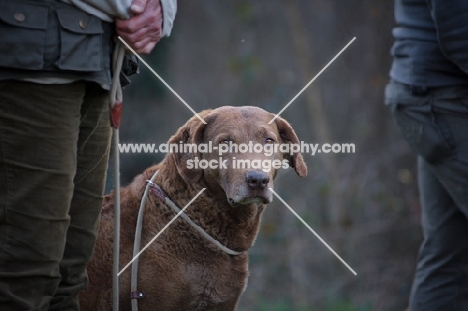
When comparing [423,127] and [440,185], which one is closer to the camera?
[423,127]

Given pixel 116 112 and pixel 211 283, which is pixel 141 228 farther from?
pixel 116 112

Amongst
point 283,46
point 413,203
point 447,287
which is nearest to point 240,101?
point 283,46

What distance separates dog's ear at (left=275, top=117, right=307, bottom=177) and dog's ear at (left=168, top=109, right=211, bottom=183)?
0.38m

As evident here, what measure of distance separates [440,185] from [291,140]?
2.87ft

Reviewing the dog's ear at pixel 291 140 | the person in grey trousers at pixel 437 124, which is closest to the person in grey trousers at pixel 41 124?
the dog's ear at pixel 291 140

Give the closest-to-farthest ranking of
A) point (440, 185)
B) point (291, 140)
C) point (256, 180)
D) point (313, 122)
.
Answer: point (256, 180) → point (291, 140) → point (440, 185) → point (313, 122)

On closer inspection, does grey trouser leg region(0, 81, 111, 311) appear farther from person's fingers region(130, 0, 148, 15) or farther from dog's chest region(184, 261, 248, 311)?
dog's chest region(184, 261, 248, 311)

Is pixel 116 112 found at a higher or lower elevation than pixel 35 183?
higher

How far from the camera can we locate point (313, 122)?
29.8 ft

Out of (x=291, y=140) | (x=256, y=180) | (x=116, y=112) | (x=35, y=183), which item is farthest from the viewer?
(x=291, y=140)

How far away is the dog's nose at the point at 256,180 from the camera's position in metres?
3.42

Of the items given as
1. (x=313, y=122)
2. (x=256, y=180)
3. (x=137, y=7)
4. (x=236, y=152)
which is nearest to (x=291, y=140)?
(x=236, y=152)

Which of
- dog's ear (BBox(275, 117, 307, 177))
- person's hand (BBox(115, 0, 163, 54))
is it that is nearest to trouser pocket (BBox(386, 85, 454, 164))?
dog's ear (BBox(275, 117, 307, 177))

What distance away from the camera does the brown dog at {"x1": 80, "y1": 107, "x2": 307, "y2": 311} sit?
11.5 feet
